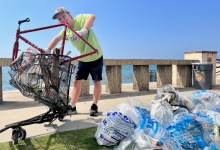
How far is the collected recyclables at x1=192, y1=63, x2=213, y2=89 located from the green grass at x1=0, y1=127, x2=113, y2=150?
188 inches

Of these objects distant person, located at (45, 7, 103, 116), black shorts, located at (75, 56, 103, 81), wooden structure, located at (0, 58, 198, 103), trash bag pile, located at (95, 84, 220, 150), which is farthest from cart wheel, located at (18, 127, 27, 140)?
wooden structure, located at (0, 58, 198, 103)

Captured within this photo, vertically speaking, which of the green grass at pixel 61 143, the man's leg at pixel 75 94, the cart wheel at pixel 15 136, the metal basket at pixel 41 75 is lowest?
the green grass at pixel 61 143

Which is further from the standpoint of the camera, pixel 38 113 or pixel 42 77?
pixel 38 113

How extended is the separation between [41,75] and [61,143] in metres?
0.71

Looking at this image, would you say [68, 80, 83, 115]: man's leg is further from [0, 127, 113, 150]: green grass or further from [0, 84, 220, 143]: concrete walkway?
[0, 127, 113, 150]: green grass

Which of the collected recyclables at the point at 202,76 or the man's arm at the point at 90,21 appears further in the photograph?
the collected recyclables at the point at 202,76

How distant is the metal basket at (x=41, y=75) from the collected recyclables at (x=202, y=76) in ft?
16.6

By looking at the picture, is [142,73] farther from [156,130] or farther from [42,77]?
[42,77]

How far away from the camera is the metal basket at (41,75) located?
2.59m

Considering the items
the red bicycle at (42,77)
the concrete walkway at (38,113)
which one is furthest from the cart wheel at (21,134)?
the concrete walkway at (38,113)

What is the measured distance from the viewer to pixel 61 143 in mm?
2725

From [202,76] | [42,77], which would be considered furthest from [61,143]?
[202,76]

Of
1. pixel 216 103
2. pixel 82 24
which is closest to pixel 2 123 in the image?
pixel 82 24

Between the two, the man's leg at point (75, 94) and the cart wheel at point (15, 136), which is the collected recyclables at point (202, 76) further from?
the cart wheel at point (15, 136)
